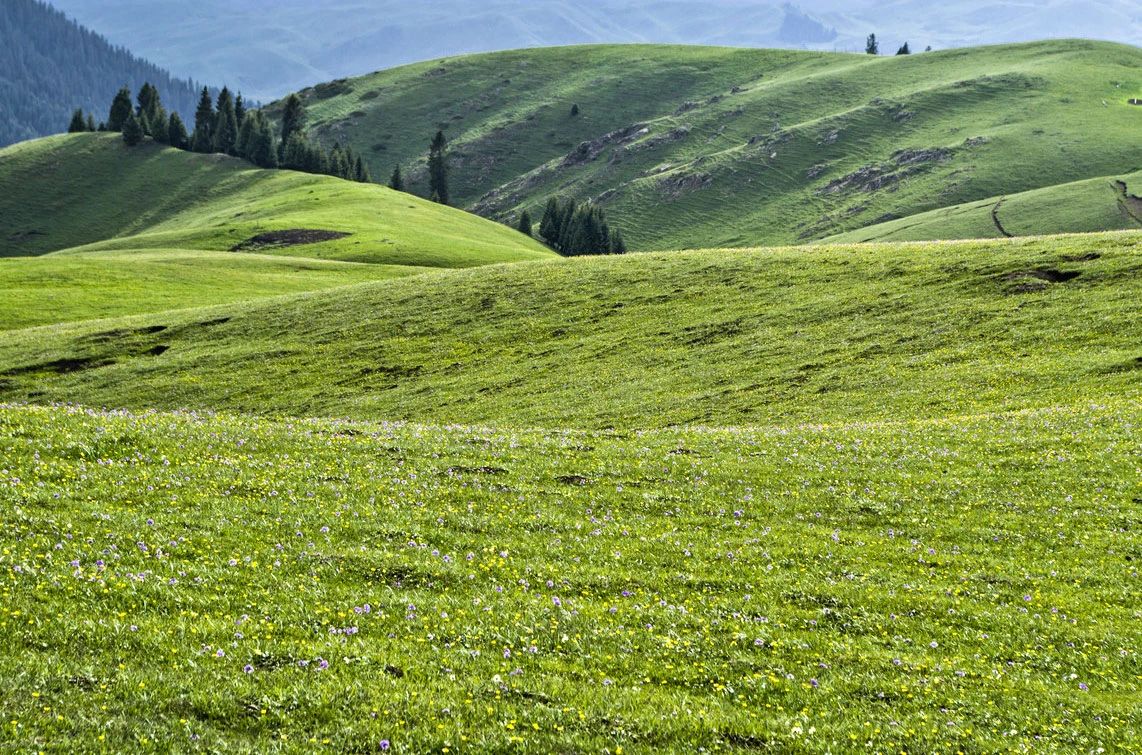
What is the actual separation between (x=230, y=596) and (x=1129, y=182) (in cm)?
18640

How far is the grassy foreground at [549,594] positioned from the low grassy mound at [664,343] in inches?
546

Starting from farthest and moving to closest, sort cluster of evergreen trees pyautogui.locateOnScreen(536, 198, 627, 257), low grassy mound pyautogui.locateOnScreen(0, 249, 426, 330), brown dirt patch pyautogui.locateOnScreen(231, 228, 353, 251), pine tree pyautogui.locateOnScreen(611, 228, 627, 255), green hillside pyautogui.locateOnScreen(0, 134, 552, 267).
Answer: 1. pine tree pyautogui.locateOnScreen(611, 228, 627, 255)
2. cluster of evergreen trees pyautogui.locateOnScreen(536, 198, 627, 257)
3. green hillside pyautogui.locateOnScreen(0, 134, 552, 267)
4. brown dirt patch pyautogui.locateOnScreen(231, 228, 353, 251)
5. low grassy mound pyautogui.locateOnScreen(0, 249, 426, 330)

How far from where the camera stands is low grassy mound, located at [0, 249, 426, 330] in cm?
8388

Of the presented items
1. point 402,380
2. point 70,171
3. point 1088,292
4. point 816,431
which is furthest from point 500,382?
point 70,171

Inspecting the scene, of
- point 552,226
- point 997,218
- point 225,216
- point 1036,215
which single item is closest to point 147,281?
point 225,216

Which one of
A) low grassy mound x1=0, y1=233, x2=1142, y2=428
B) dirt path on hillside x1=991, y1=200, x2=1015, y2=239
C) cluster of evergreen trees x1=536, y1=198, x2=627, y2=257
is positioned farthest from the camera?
cluster of evergreen trees x1=536, y1=198, x2=627, y2=257

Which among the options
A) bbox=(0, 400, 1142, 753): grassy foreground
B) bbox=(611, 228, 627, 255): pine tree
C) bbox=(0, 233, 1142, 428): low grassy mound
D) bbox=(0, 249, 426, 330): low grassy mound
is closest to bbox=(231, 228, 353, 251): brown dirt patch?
bbox=(0, 249, 426, 330): low grassy mound

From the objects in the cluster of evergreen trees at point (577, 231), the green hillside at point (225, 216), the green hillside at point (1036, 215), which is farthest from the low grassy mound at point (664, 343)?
the cluster of evergreen trees at point (577, 231)

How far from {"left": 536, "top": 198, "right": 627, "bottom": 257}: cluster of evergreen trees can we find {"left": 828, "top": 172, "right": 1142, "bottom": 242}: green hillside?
154 ft

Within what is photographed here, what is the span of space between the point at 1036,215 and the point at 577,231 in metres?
85.2

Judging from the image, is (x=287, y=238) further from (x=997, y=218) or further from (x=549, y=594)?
(x=549, y=594)

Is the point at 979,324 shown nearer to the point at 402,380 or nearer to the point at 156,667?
the point at 402,380

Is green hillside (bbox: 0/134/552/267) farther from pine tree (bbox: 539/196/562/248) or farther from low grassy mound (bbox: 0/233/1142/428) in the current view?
low grassy mound (bbox: 0/233/1142/428)

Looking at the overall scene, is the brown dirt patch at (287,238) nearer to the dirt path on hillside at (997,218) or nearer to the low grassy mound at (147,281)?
the low grassy mound at (147,281)
